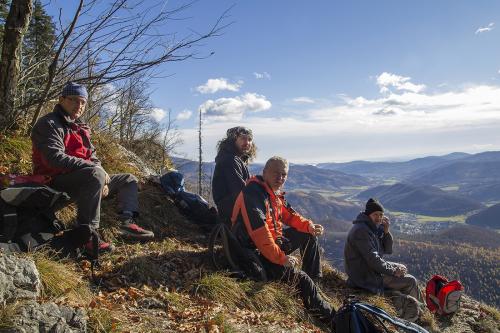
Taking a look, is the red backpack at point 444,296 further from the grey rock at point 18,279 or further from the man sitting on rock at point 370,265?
the grey rock at point 18,279

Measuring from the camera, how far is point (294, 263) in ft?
18.2

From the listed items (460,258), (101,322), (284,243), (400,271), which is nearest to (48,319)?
(101,322)

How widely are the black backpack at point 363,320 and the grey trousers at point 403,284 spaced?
3.04 m

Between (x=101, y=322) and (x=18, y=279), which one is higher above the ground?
(x=18, y=279)

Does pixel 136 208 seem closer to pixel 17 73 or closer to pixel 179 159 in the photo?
pixel 17 73

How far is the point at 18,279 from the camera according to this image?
359 cm

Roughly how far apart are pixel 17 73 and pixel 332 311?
6.14 meters

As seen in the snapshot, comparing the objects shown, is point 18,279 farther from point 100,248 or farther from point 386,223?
point 386,223

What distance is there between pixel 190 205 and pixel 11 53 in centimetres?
441

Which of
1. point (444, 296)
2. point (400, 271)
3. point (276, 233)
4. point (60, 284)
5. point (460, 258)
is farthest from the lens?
point (460, 258)

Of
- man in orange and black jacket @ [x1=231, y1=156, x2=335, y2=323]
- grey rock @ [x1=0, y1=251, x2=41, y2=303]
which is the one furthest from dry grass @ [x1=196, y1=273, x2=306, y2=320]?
grey rock @ [x1=0, y1=251, x2=41, y2=303]

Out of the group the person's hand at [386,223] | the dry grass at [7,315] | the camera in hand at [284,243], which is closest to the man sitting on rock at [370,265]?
the person's hand at [386,223]

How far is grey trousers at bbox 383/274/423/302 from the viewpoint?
712cm

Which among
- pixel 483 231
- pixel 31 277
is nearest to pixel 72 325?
pixel 31 277
